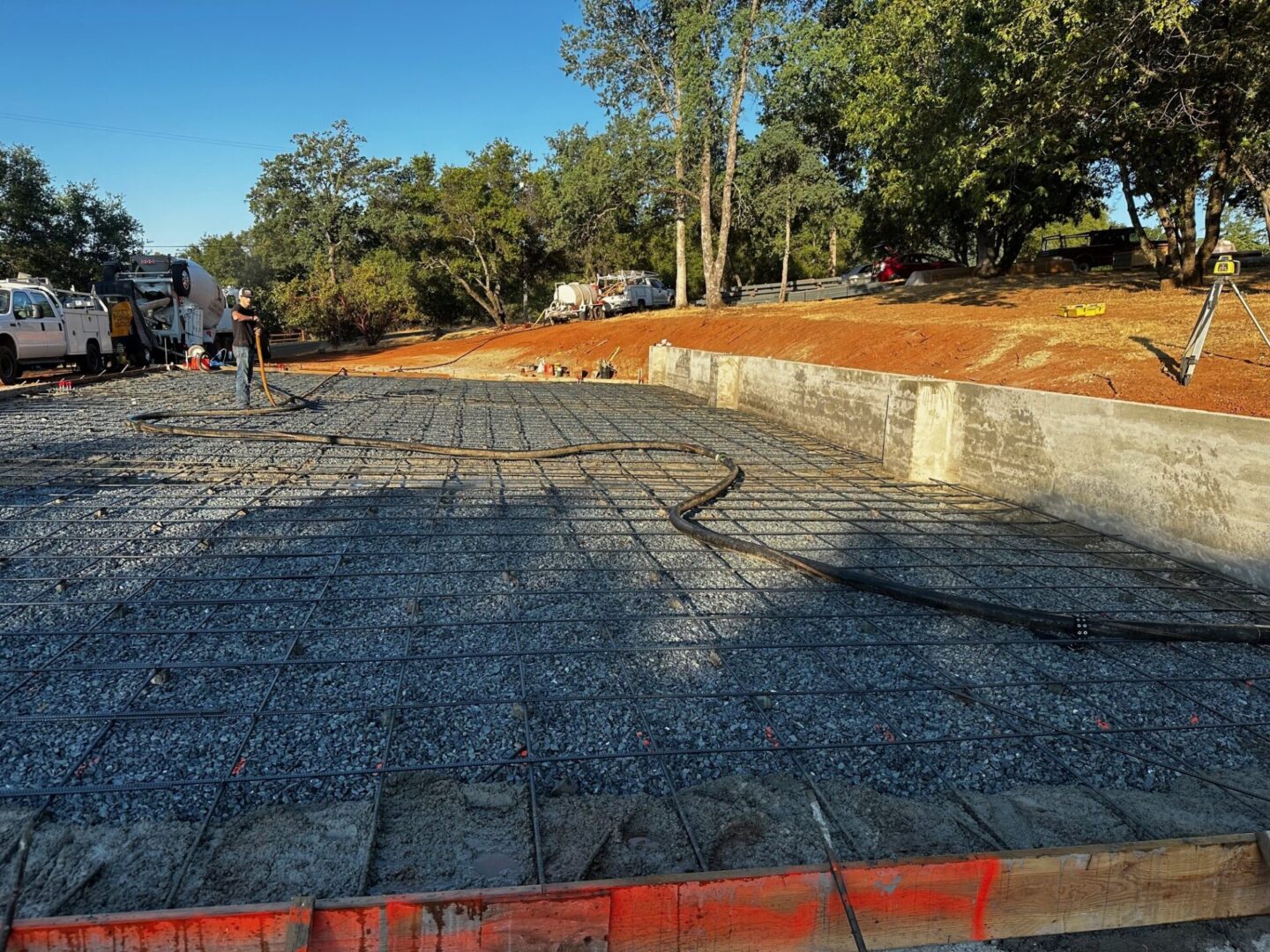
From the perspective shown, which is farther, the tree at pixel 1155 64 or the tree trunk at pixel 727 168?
the tree trunk at pixel 727 168

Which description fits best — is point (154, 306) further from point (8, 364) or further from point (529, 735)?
point (529, 735)

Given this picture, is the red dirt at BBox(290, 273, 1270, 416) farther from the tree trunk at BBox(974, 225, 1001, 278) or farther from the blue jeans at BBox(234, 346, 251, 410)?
the blue jeans at BBox(234, 346, 251, 410)

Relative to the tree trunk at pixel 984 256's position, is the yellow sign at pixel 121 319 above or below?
below

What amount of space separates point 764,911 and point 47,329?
53.3ft

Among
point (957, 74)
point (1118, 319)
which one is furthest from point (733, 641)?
point (957, 74)

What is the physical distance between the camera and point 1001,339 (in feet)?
32.9

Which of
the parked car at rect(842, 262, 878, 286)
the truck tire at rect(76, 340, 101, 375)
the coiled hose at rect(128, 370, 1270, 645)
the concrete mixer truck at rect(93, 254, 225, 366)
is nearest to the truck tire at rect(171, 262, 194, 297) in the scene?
the concrete mixer truck at rect(93, 254, 225, 366)

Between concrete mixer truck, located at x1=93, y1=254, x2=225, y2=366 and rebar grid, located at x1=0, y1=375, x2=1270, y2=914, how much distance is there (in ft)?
40.6

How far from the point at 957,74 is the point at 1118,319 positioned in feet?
13.1

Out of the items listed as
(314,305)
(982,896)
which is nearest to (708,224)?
(314,305)

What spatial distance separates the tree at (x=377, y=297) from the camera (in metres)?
28.0

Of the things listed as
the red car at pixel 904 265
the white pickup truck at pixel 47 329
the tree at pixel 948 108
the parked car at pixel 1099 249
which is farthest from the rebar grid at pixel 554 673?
the red car at pixel 904 265

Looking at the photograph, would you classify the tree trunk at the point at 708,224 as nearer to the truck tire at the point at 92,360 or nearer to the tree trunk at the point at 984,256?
the tree trunk at the point at 984,256

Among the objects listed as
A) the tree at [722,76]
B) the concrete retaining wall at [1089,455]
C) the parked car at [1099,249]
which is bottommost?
the concrete retaining wall at [1089,455]
